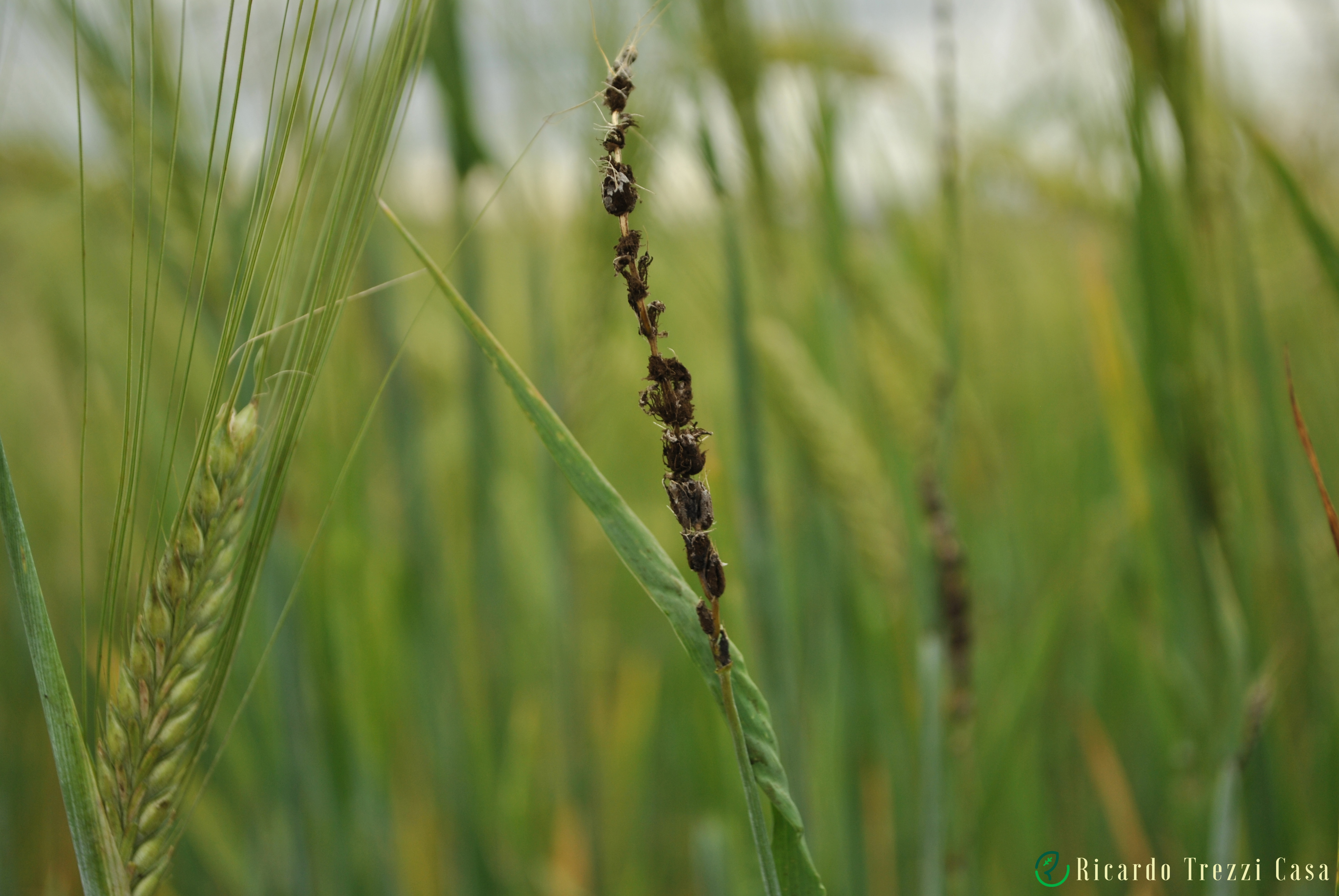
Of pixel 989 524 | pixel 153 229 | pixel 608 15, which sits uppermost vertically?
pixel 608 15

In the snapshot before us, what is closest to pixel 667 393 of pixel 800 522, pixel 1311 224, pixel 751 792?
pixel 751 792

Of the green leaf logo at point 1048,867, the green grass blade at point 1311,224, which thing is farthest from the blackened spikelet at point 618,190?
the green leaf logo at point 1048,867

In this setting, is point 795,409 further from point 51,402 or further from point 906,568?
point 51,402

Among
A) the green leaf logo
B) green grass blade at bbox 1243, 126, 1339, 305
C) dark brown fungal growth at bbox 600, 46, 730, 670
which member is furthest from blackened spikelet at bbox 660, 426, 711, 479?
the green leaf logo

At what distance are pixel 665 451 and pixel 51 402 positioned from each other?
1919mm

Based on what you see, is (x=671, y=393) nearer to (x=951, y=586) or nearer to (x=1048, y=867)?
(x=951, y=586)

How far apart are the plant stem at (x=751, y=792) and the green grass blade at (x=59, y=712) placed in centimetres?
20

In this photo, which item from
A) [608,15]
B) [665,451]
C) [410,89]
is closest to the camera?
[665,451]

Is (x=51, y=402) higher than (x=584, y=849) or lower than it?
higher

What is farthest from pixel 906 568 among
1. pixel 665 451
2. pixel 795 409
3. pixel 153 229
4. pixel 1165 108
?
pixel 153 229

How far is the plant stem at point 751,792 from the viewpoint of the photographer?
0.24 meters

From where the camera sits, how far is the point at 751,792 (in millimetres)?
249

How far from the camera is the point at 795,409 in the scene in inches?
25.1

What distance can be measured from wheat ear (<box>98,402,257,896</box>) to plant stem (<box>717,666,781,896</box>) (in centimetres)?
18
